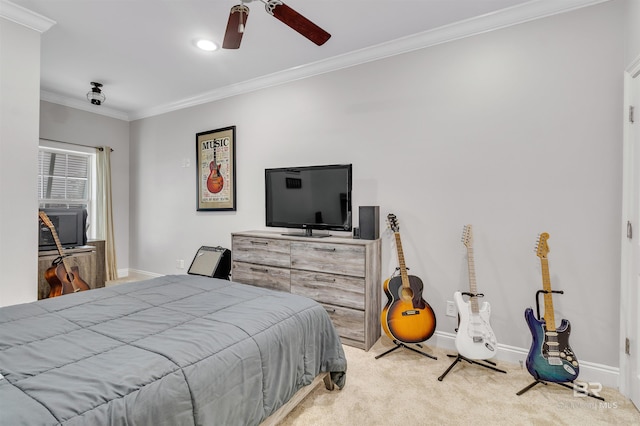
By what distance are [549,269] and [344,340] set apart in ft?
5.50

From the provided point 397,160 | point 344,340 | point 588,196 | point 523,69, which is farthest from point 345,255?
point 523,69

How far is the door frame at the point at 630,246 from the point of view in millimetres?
1930

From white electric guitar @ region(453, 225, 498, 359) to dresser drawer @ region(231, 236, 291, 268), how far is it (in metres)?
1.54

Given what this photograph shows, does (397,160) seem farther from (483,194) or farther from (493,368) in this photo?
(493,368)

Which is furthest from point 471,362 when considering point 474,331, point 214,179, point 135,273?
point 135,273

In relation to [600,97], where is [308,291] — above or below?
below

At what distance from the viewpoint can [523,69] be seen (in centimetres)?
240

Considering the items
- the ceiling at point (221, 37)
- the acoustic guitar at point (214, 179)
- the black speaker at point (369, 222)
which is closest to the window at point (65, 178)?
the ceiling at point (221, 37)

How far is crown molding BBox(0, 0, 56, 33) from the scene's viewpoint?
2.39 metres

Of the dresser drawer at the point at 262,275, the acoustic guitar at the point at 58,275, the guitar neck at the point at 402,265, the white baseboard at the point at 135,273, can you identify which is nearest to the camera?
the guitar neck at the point at 402,265

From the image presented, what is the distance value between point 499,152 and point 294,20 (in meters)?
1.81

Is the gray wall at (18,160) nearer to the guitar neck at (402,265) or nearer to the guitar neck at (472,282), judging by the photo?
the guitar neck at (402,265)

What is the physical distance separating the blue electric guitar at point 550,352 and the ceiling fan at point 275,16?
7.38 feet

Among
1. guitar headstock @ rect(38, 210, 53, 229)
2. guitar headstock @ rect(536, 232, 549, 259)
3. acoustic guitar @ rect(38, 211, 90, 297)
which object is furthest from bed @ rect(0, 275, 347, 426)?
guitar headstock @ rect(38, 210, 53, 229)
